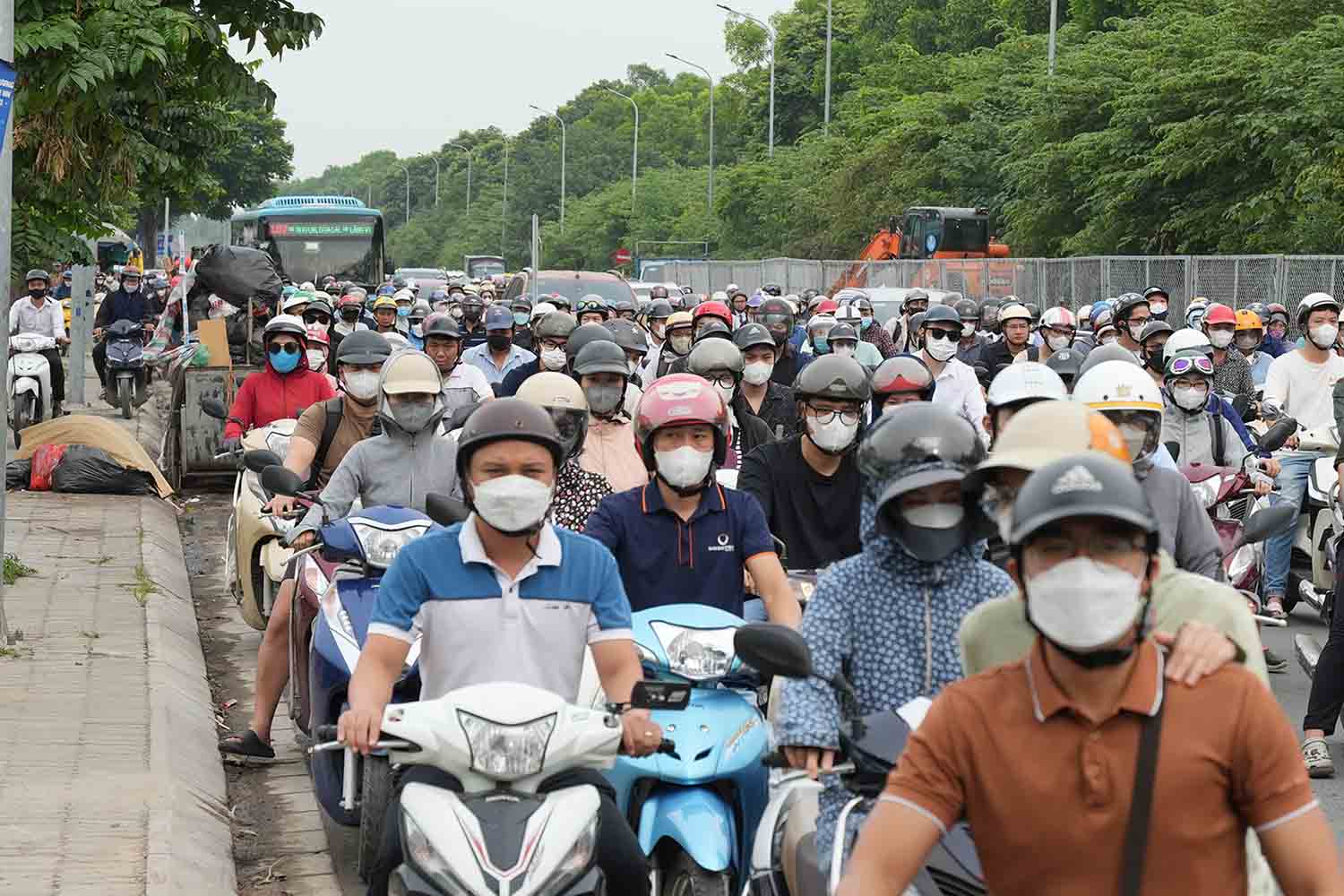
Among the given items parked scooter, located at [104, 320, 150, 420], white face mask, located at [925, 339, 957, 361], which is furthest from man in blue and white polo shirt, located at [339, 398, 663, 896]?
parked scooter, located at [104, 320, 150, 420]

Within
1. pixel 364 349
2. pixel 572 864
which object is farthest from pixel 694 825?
pixel 364 349

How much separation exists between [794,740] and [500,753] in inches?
24.8

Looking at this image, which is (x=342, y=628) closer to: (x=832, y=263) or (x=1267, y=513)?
(x=1267, y=513)

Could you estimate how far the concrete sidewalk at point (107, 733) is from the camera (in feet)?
23.0

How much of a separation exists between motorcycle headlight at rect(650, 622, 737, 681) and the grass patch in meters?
7.89

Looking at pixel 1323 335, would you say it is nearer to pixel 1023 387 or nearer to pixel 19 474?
pixel 1023 387

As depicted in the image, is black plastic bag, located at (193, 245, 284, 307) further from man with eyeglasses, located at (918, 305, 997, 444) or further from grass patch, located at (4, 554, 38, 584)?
man with eyeglasses, located at (918, 305, 997, 444)

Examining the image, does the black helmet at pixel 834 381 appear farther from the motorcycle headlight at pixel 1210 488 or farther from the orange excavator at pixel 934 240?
the orange excavator at pixel 934 240

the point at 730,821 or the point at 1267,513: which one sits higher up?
the point at 1267,513

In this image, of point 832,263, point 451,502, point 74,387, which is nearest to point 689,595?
point 451,502

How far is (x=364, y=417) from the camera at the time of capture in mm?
9750

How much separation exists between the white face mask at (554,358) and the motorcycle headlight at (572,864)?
8.44 meters

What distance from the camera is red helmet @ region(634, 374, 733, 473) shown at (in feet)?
21.4

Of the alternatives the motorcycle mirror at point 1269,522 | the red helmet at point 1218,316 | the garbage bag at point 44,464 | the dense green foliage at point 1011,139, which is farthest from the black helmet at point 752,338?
the dense green foliage at point 1011,139
